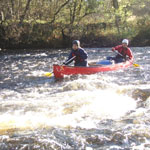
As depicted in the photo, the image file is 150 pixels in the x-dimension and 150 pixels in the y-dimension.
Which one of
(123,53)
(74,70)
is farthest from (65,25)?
Answer: (74,70)

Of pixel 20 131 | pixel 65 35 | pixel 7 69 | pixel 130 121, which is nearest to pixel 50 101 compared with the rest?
pixel 20 131

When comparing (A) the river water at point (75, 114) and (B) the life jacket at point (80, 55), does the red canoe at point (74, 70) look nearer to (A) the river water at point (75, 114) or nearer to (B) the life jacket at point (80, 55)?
(A) the river water at point (75, 114)

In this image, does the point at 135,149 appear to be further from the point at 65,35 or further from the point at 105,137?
the point at 65,35

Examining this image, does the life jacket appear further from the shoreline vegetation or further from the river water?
the shoreline vegetation

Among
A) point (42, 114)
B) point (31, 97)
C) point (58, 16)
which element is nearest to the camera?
point (42, 114)

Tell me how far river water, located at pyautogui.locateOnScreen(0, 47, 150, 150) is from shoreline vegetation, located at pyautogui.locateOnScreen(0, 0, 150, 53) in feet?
41.8

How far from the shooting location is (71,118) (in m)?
5.31

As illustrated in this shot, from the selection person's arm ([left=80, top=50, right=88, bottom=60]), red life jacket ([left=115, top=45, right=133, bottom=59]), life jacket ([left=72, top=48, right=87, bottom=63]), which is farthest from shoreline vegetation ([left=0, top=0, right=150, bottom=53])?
person's arm ([left=80, top=50, right=88, bottom=60])

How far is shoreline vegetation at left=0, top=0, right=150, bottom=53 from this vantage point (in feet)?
70.0

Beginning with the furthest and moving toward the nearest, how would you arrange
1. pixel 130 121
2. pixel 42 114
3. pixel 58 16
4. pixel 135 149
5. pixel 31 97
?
pixel 58 16 → pixel 31 97 → pixel 42 114 → pixel 130 121 → pixel 135 149

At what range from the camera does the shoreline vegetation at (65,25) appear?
21.3 meters

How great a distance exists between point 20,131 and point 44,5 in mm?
21844

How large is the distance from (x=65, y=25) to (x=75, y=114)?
59.8 feet

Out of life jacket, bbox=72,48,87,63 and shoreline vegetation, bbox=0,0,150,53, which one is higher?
shoreline vegetation, bbox=0,0,150,53
